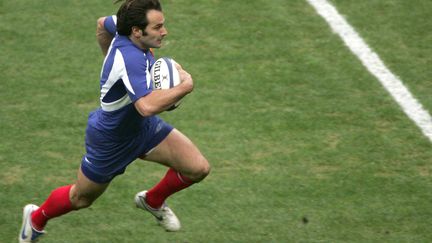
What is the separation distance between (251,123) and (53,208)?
100 inches

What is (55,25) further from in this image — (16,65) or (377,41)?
(377,41)

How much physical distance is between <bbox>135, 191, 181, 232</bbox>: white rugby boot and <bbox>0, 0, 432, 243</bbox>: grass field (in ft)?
0.40

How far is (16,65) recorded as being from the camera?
9.86 metres

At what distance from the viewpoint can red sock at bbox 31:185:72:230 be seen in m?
6.80

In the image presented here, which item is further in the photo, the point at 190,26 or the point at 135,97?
the point at 190,26

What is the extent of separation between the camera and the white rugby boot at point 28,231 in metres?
6.92

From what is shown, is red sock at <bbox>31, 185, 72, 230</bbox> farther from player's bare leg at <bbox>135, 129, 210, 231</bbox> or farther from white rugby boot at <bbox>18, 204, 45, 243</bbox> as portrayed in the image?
player's bare leg at <bbox>135, 129, 210, 231</bbox>

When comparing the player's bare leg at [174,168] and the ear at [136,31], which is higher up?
the ear at [136,31]

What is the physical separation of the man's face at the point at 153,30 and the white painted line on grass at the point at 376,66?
3.25 metres

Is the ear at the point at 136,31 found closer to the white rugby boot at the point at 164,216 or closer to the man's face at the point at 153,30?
the man's face at the point at 153,30

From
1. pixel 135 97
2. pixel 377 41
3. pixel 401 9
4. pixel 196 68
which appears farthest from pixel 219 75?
pixel 135 97

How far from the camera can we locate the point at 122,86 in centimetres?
633

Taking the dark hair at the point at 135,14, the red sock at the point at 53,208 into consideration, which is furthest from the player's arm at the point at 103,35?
the red sock at the point at 53,208

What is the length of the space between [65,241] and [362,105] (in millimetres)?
3406
